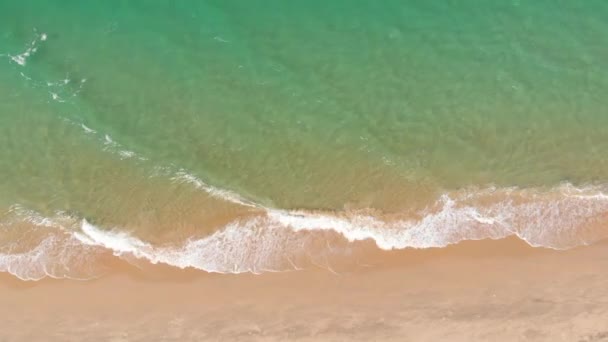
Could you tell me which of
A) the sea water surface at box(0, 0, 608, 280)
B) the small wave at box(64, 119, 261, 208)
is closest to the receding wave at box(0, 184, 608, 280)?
the sea water surface at box(0, 0, 608, 280)

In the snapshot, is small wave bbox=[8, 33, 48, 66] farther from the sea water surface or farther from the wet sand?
the wet sand

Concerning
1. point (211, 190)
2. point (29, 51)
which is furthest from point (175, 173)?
point (29, 51)

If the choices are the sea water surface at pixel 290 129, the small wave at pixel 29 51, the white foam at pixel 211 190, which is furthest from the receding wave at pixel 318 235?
the small wave at pixel 29 51

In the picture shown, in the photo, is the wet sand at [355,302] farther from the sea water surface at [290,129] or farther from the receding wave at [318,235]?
the sea water surface at [290,129]

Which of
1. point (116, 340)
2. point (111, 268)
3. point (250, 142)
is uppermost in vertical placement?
point (250, 142)

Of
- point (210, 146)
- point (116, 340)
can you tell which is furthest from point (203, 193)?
point (116, 340)

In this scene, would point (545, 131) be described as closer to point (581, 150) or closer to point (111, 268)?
point (581, 150)
